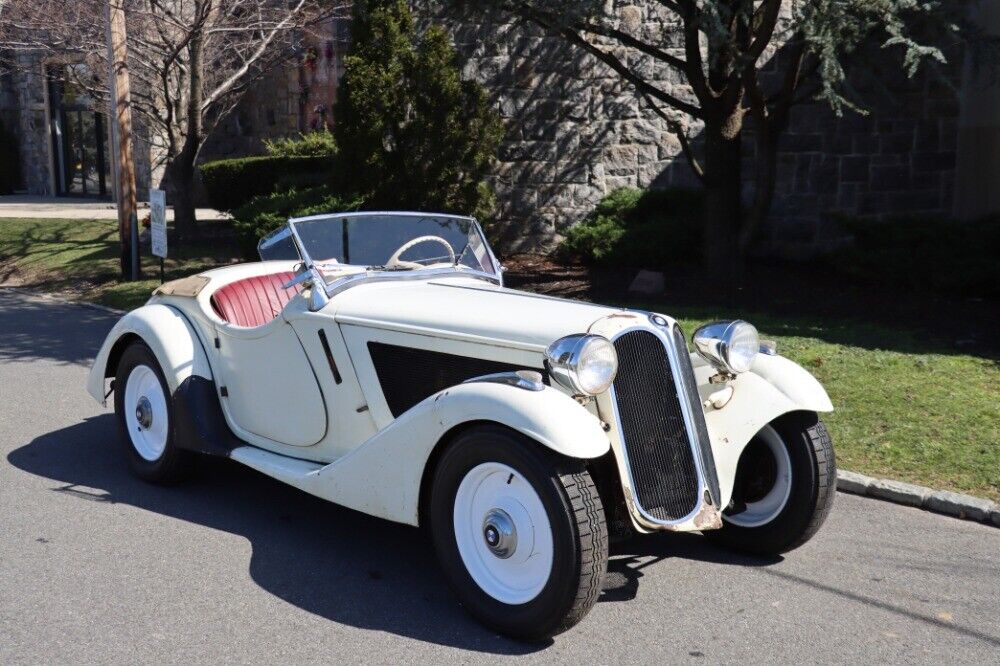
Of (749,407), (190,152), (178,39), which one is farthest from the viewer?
(178,39)

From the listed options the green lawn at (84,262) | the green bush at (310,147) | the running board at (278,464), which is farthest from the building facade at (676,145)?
the running board at (278,464)

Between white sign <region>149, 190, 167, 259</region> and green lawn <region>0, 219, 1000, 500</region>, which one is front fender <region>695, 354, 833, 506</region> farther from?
white sign <region>149, 190, 167, 259</region>

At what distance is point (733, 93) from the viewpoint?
1048 cm

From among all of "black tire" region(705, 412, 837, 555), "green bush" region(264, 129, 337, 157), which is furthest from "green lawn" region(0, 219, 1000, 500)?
"green bush" region(264, 129, 337, 157)

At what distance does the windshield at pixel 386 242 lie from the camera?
540 cm

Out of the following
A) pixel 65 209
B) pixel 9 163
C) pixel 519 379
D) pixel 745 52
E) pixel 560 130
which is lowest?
pixel 65 209

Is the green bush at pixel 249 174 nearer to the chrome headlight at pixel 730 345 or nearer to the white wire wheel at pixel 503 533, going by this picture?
the chrome headlight at pixel 730 345

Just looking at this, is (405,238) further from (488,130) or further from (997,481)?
(488,130)

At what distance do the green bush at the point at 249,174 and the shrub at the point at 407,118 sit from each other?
3.78 meters

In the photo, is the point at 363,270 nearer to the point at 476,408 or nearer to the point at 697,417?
the point at 476,408

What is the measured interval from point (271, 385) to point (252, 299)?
87 centimetres

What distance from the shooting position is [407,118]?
12.7 metres

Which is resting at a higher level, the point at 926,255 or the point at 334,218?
the point at 334,218

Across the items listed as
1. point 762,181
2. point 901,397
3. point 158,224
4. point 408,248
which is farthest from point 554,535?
point 158,224
